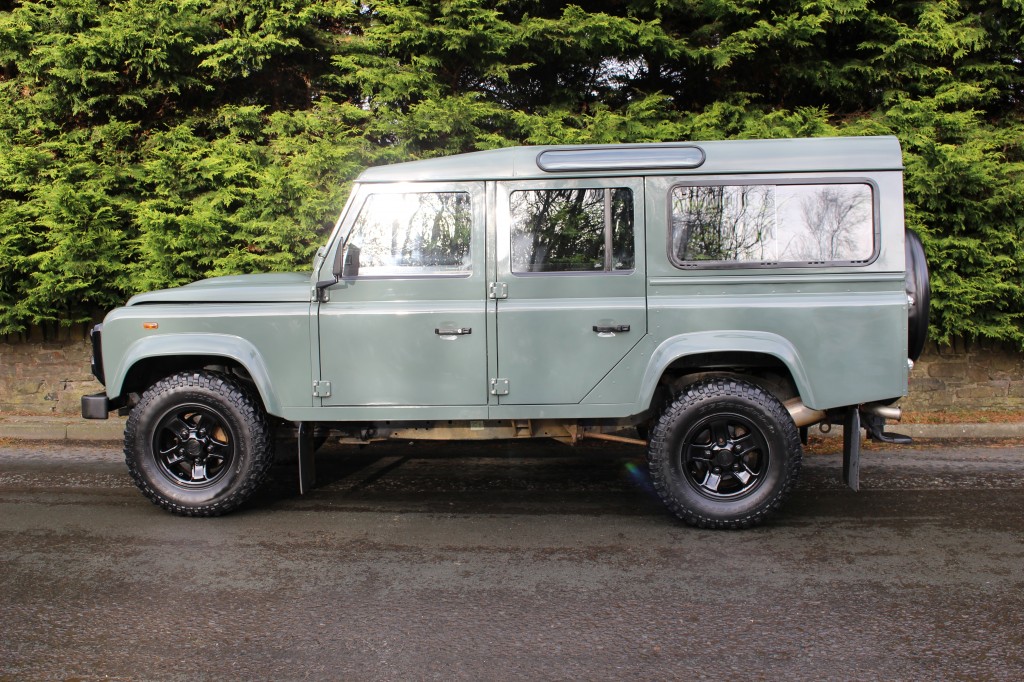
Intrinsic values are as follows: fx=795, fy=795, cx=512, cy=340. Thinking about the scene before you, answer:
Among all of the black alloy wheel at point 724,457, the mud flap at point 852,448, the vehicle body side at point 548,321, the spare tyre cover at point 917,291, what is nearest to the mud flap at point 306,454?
the vehicle body side at point 548,321

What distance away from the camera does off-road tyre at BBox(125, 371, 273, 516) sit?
503 centimetres

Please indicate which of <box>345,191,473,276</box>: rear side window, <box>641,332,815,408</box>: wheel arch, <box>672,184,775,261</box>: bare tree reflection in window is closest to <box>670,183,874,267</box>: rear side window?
<box>672,184,775,261</box>: bare tree reflection in window

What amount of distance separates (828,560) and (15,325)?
880cm

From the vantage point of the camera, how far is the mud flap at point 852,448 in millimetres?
4805

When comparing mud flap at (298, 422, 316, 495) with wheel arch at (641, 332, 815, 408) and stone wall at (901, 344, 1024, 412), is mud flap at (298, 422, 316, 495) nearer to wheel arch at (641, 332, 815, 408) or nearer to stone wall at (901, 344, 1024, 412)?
wheel arch at (641, 332, 815, 408)

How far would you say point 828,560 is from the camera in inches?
167

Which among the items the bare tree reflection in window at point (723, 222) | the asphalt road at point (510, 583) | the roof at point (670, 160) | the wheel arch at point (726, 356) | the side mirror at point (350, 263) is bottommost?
the asphalt road at point (510, 583)

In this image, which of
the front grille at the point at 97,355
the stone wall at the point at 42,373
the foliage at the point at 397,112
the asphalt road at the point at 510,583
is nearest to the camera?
the asphalt road at the point at 510,583

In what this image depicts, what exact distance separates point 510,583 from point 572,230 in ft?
7.07

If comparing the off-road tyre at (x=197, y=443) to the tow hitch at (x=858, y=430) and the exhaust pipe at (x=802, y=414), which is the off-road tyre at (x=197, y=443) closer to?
the exhaust pipe at (x=802, y=414)

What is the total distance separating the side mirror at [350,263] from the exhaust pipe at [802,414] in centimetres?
284

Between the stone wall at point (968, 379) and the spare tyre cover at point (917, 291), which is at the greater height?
the spare tyre cover at point (917, 291)

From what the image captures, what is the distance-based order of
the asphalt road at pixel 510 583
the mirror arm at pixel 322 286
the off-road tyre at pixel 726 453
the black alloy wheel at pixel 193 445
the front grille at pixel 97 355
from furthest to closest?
1. the front grille at pixel 97 355
2. the black alloy wheel at pixel 193 445
3. the mirror arm at pixel 322 286
4. the off-road tyre at pixel 726 453
5. the asphalt road at pixel 510 583

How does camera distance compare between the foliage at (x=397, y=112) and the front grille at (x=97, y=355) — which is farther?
the foliage at (x=397, y=112)
